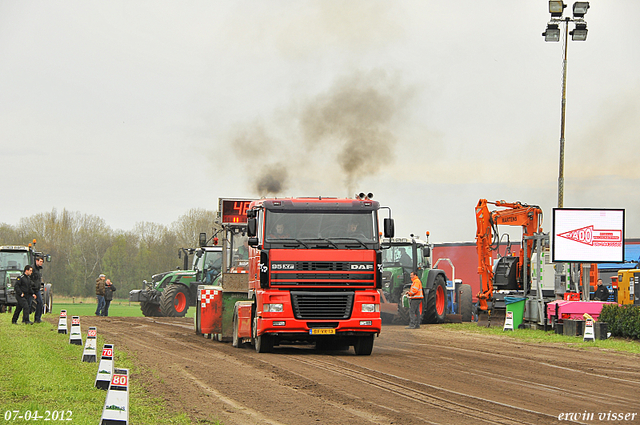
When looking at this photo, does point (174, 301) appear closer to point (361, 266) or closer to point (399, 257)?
point (399, 257)

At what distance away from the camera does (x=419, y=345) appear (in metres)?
17.8

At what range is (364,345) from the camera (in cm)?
1511

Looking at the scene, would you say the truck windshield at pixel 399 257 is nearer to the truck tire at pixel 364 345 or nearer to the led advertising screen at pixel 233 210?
the led advertising screen at pixel 233 210

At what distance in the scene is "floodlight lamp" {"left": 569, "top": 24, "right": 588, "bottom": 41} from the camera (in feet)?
79.4

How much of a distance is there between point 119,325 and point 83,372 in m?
13.1

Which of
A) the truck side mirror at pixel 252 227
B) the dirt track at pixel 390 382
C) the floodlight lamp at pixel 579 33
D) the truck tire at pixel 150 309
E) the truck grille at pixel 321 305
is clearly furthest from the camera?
the truck tire at pixel 150 309

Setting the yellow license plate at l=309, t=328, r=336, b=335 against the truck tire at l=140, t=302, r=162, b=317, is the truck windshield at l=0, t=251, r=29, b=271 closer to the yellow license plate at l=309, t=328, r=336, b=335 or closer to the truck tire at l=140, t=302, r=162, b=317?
the truck tire at l=140, t=302, r=162, b=317

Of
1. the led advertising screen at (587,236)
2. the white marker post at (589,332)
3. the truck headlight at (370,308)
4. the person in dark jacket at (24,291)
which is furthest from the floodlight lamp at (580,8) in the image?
the person in dark jacket at (24,291)

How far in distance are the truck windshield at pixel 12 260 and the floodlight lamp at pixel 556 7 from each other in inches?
904

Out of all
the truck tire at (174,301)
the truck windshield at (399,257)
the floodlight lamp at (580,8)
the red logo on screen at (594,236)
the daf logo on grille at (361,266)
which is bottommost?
the truck tire at (174,301)

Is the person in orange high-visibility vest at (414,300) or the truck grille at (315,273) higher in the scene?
the truck grille at (315,273)

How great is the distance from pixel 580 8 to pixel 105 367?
67.9ft

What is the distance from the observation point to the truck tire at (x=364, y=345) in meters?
15.0

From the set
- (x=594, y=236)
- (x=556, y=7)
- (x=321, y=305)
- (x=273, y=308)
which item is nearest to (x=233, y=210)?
(x=273, y=308)
